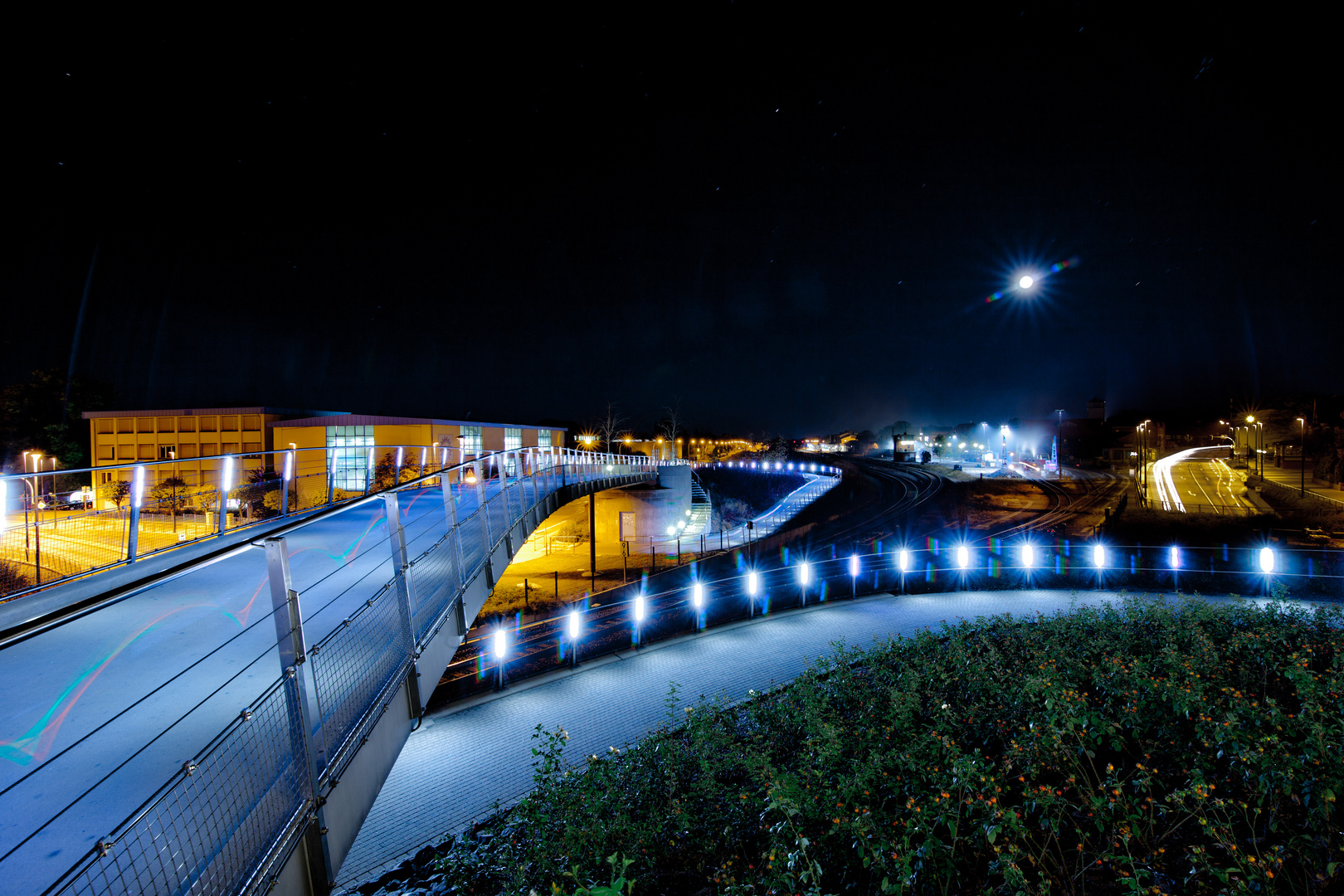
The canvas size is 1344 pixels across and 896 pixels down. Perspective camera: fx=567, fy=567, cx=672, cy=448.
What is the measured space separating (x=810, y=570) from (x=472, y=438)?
26.9 meters

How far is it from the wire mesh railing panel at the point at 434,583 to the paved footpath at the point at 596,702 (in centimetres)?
361

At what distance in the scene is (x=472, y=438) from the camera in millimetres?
37062

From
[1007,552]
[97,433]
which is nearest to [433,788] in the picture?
[1007,552]

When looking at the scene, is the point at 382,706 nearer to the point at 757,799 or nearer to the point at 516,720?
the point at 757,799

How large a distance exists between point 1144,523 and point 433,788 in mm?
27682

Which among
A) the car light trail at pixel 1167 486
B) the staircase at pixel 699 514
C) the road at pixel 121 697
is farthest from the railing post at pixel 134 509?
the car light trail at pixel 1167 486

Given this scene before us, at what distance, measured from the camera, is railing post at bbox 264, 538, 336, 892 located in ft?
8.93

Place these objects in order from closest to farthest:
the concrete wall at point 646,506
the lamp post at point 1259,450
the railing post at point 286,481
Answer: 1. the railing post at point 286,481
2. the concrete wall at point 646,506
3. the lamp post at point 1259,450

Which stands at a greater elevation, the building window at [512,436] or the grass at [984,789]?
the building window at [512,436]

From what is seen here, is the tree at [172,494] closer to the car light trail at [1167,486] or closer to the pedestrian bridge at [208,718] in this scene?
the pedestrian bridge at [208,718]

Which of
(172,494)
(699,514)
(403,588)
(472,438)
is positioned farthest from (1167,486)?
(172,494)

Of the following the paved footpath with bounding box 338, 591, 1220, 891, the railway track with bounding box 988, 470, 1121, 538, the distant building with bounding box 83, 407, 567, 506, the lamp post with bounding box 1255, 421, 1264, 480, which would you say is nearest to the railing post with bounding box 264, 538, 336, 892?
the paved footpath with bounding box 338, 591, 1220, 891

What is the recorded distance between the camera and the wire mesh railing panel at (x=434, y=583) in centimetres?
520

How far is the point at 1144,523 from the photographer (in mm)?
23469
